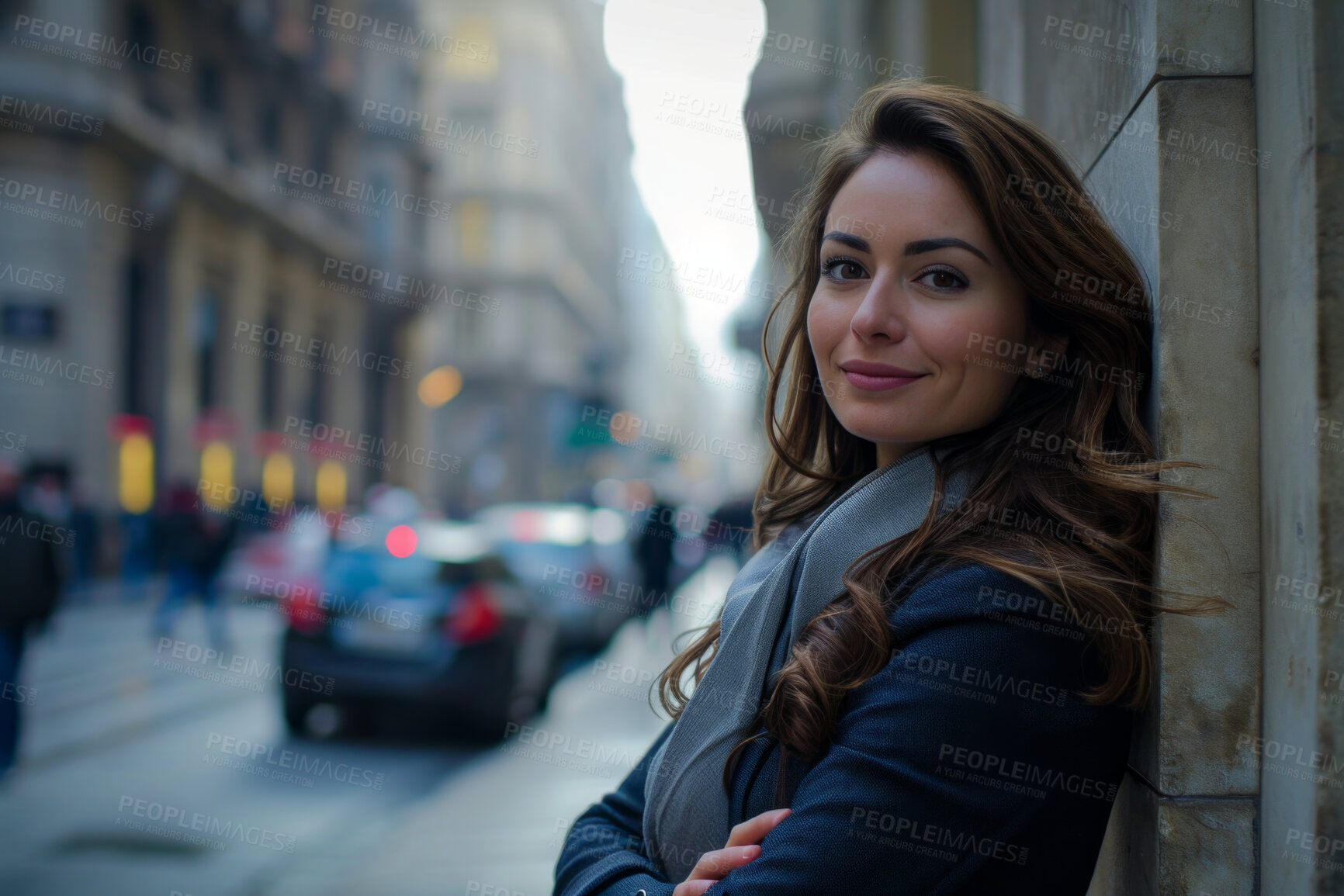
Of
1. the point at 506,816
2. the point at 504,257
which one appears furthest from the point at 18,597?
the point at 504,257

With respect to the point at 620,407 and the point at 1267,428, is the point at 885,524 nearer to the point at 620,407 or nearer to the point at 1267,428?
the point at 1267,428

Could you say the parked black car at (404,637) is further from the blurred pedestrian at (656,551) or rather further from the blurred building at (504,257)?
the blurred building at (504,257)

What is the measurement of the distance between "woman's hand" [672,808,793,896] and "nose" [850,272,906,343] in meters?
0.75

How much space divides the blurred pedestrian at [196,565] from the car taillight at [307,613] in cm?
542

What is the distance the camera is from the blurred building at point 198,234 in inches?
725

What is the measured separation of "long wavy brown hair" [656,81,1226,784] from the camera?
56.6 inches

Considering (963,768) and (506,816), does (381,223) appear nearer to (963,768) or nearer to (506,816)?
(506,816)

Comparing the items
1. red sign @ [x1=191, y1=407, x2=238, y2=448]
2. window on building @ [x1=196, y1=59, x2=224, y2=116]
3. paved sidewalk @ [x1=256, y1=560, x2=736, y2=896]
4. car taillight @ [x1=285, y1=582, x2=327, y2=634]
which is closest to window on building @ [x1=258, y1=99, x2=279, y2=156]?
window on building @ [x1=196, y1=59, x2=224, y2=116]

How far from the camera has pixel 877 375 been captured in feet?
5.48

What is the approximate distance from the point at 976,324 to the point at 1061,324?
0.20 m

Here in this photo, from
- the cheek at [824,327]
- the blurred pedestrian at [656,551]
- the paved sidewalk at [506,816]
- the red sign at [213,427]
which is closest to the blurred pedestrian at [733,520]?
the blurred pedestrian at [656,551]

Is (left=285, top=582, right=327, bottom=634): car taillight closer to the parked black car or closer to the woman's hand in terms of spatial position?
the parked black car

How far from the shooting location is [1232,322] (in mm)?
1593

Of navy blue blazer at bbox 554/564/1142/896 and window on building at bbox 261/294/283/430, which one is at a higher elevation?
navy blue blazer at bbox 554/564/1142/896
